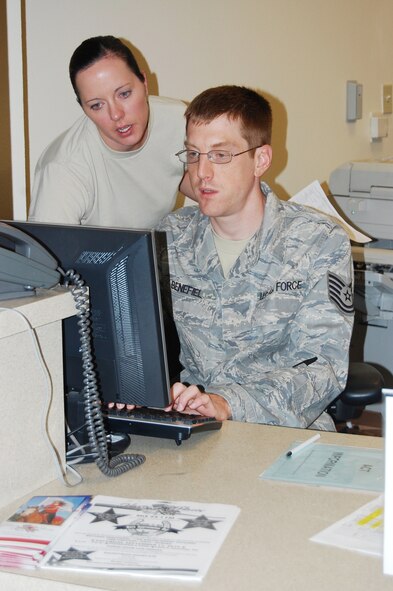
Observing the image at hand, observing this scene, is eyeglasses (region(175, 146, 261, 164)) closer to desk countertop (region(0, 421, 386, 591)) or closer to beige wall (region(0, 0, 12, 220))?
beige wall (region(0, 0, 12, 220))

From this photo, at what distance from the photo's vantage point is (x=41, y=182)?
203 cm

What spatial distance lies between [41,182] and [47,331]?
80cm

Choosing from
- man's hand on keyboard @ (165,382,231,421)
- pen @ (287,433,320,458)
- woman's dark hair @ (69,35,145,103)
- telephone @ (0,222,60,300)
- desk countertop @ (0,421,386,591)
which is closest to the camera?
desk countertop @ (0,421,386,591)

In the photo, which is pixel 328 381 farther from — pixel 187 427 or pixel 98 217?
pixel 98 217

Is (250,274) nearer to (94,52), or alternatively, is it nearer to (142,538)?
(94,52)

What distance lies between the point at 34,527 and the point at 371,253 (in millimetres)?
1931

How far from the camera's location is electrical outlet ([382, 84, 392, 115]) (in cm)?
439

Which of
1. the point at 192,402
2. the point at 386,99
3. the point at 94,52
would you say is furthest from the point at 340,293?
the point at 386,99

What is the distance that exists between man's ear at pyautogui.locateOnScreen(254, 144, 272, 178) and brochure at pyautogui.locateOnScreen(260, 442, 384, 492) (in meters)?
0.79

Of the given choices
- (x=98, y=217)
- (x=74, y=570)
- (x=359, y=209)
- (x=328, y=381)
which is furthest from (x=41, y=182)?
(x=359, y=209)


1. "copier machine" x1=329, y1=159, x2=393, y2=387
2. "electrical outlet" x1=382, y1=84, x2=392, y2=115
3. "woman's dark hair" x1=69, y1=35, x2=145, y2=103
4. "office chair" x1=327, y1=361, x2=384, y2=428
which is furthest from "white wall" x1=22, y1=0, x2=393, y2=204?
"office chair" x1=327, y1=361, x2=384, y2=428

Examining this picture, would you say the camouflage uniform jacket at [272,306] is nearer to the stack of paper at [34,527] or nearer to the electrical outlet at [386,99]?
the stack of paper at [34,527]

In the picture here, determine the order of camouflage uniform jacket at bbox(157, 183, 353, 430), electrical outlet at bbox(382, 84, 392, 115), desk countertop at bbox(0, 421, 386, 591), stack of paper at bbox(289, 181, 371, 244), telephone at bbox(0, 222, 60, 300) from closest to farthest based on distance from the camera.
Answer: desk countertop at bbox(0, 421, 386, 591) < telephone at bbox(0, 222, 60, 300) < camouflage uniform jacket at bbox(157, 183, 353, 430) < stack of paper at bbox(289, 181, 371, 244) < electrical outlet at bbox(382, 84, 392, 115)

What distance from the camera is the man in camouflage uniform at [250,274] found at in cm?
183
